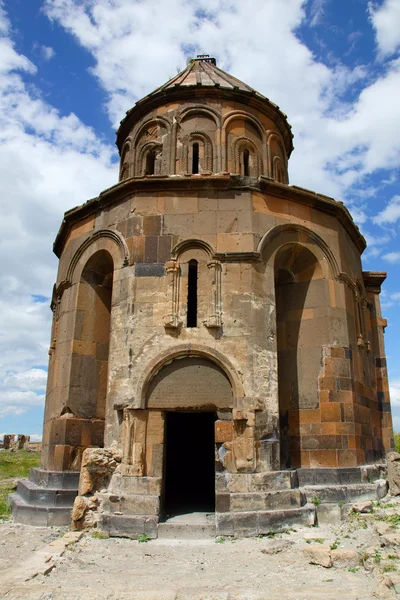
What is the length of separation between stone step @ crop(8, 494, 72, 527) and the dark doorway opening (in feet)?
10.6

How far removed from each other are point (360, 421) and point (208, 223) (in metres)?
4.47

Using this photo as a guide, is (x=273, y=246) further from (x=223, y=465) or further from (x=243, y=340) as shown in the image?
(x=223, y=465)

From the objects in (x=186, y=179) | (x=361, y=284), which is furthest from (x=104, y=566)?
(x=361, y=284)

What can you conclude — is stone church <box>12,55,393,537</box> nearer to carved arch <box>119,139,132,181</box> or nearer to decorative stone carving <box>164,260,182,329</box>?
decorative stone carving <box>164,260,182,329</box>

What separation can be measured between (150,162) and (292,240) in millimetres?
4173

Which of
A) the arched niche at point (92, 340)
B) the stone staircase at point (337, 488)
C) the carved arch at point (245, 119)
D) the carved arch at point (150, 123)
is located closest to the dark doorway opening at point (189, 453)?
the arched niche at point (92, 340)

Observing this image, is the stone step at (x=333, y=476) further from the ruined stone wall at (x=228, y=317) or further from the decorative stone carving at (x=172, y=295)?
the decorative stone carving at (x=172, y=295)

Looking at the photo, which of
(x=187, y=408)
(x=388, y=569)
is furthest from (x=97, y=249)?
(x=388, y=569)

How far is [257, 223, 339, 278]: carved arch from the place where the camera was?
852 cm

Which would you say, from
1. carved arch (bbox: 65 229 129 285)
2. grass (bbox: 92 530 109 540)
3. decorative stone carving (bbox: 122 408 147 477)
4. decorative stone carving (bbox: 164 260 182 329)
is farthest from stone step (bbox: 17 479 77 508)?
carved arch (bbox: 65 229 129 285)

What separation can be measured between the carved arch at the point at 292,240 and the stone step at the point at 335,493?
371cm

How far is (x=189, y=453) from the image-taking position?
11.8 m

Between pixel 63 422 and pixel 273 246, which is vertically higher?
pixel 273 246

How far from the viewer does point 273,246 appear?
866 cm
